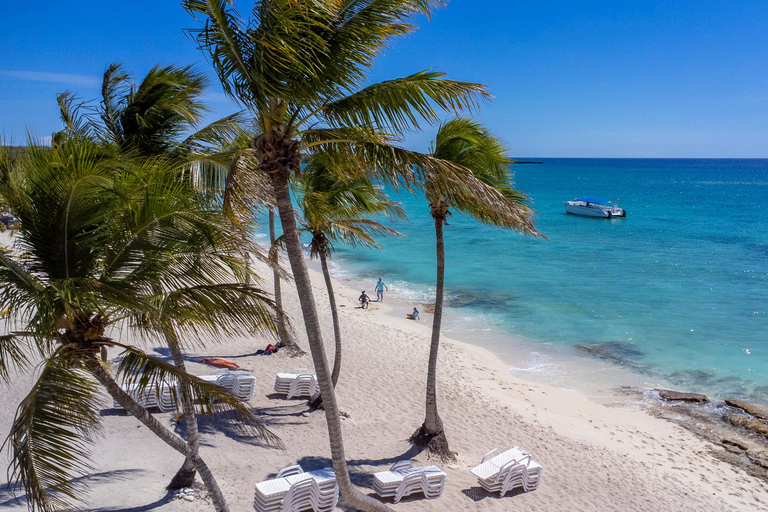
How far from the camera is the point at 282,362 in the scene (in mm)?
14281

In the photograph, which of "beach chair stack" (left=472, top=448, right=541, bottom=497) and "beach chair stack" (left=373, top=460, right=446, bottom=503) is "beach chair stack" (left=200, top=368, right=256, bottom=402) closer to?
"beach chair stack" (left=373, top=460, right=446, bottom=503)

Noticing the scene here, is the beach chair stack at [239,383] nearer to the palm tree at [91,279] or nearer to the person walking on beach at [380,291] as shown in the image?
the palm tree at [91,279]

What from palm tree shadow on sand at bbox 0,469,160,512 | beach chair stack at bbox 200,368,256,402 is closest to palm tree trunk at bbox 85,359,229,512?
palm tree shadow on sand at bbox 0,469,160,512

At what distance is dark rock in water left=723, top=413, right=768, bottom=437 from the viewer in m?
13.2

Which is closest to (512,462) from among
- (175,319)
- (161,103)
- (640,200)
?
(175,319)

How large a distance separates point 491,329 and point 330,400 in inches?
690

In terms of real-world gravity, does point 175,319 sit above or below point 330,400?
above

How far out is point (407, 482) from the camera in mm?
8203

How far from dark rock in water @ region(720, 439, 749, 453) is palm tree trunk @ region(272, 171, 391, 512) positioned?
34.9 ft

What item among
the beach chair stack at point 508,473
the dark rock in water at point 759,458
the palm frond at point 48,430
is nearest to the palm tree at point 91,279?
the palm frond at point 48,430

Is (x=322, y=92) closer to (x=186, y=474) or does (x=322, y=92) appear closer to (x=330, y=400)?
(x=330, y=400)

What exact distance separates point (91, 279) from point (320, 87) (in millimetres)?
2362

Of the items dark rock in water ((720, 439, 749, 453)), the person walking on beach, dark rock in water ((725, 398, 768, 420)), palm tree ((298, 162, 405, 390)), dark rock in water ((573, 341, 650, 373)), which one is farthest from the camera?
the person walking on beach

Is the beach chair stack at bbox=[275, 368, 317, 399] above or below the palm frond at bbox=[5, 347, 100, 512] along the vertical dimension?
below
